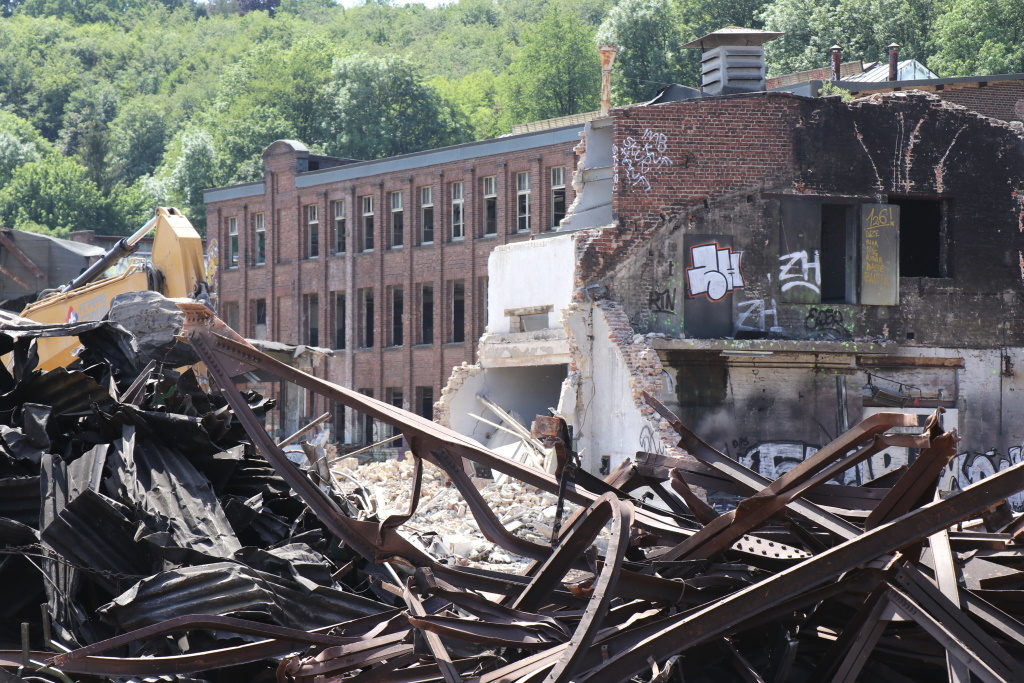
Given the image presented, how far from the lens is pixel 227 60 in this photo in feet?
404

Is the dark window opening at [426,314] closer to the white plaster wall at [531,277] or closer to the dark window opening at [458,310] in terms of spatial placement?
the dark window opening at [458,310]

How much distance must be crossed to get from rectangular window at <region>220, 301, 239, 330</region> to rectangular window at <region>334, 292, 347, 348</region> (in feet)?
19.4

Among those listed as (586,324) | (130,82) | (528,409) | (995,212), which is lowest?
(528,409)

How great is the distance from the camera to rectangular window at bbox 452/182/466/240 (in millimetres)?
43312

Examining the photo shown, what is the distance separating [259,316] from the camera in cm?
5084

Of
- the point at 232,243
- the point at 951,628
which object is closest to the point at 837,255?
the point at 951,628

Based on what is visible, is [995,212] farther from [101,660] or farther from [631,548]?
[101,660]

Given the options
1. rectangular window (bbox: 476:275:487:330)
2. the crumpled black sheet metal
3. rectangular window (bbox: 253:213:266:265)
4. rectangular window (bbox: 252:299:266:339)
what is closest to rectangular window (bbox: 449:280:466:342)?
rectangular window (bbox: 476:275:487:330)

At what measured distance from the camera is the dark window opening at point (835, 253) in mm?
23125

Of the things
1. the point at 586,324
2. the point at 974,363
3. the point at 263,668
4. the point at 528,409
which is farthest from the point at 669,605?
the point at 528,409

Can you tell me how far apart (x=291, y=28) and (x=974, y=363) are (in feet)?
362

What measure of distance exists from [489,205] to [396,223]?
4476mm

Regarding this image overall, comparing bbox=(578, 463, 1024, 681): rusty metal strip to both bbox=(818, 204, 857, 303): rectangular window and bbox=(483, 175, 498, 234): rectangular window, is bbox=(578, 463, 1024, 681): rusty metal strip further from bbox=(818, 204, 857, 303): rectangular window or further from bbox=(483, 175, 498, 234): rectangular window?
bbox=(483, 175, 498, 234): rectangular window

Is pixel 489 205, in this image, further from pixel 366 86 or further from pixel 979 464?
pixel 366 86
